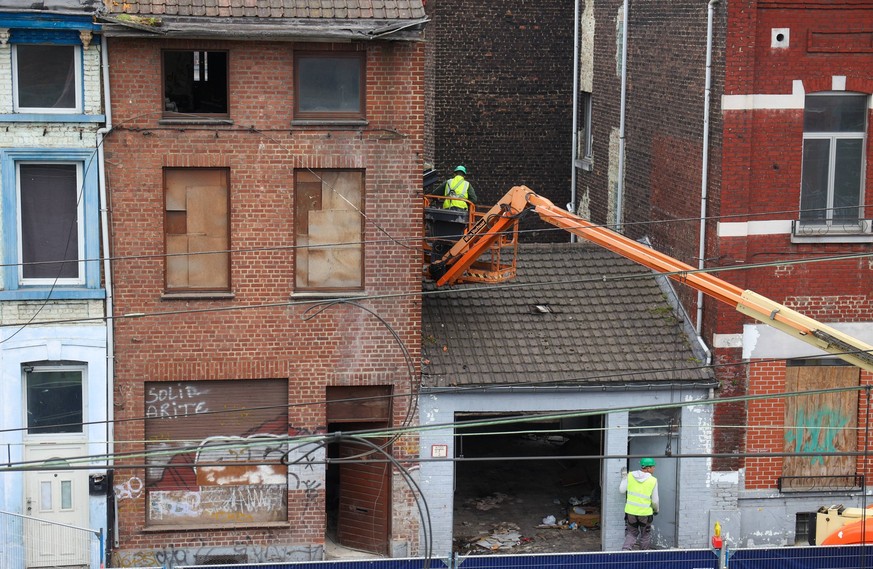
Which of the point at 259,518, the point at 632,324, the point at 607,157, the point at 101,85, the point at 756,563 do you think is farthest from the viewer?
the point at 607,157

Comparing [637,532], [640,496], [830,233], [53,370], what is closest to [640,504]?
[640,496]

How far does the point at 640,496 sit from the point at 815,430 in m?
3.08

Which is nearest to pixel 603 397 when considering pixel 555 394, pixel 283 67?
pixel 555 394

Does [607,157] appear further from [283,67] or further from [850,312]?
[283,67]

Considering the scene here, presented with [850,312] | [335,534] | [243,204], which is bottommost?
[335,534]

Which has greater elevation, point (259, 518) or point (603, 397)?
point (603, 397)

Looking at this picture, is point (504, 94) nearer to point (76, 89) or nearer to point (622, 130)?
point (622, 130)

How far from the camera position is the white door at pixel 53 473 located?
18344 mm

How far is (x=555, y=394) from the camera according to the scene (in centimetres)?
1923

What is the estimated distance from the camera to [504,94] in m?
27.8

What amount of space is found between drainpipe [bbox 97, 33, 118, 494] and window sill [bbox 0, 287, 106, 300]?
7.5 inches

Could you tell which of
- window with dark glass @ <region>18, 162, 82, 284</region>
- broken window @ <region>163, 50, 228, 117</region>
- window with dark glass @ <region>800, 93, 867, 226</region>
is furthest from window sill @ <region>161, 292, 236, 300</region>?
window with dark glass @ <region>800, 93, 867, 226</region>

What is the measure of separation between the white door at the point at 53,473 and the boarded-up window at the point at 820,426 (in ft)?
34.6

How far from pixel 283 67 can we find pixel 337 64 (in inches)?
30.5
